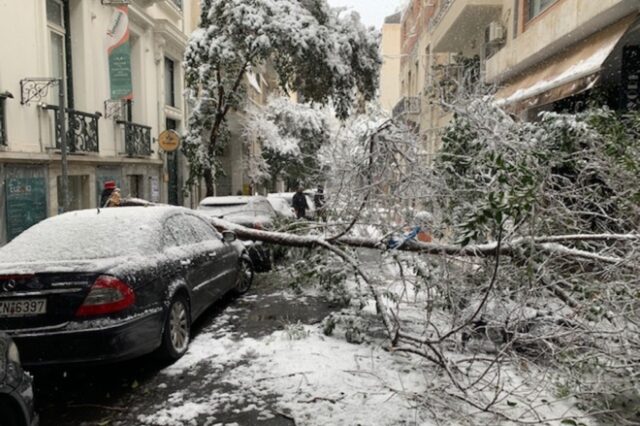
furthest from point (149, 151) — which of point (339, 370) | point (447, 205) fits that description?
point (339, 370)

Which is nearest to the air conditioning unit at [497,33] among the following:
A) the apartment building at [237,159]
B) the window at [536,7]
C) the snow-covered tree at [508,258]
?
the window at [536,7]

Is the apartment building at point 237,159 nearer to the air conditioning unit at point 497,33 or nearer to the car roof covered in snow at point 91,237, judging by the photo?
the air conditioning unit at point 497,33

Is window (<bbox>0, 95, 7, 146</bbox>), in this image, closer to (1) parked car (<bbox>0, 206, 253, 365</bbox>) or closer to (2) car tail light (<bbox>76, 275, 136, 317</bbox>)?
(1) parked car (<bbox>0, 206, 253, 365</bbox>)

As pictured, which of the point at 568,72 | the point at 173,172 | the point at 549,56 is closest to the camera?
the point at 568,72

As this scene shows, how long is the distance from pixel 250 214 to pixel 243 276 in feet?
7.74

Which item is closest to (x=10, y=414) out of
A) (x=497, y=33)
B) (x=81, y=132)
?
(x=81, y=132)

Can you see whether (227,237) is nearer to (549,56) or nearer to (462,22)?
(549,56)

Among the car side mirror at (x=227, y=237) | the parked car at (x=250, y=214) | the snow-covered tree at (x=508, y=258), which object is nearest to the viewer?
the snow-covered tree at (x=508, y=258)

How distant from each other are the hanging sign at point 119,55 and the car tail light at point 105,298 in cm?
1085

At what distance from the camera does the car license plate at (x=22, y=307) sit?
3883mm

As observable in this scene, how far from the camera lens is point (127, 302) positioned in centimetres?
403

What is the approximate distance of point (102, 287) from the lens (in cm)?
393

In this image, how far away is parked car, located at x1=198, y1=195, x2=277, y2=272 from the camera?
8.86 meters

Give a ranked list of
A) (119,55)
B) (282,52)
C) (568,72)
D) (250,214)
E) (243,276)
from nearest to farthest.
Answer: (243,276) < (568,72) < (250,214) < (282,52) < (119,55)
